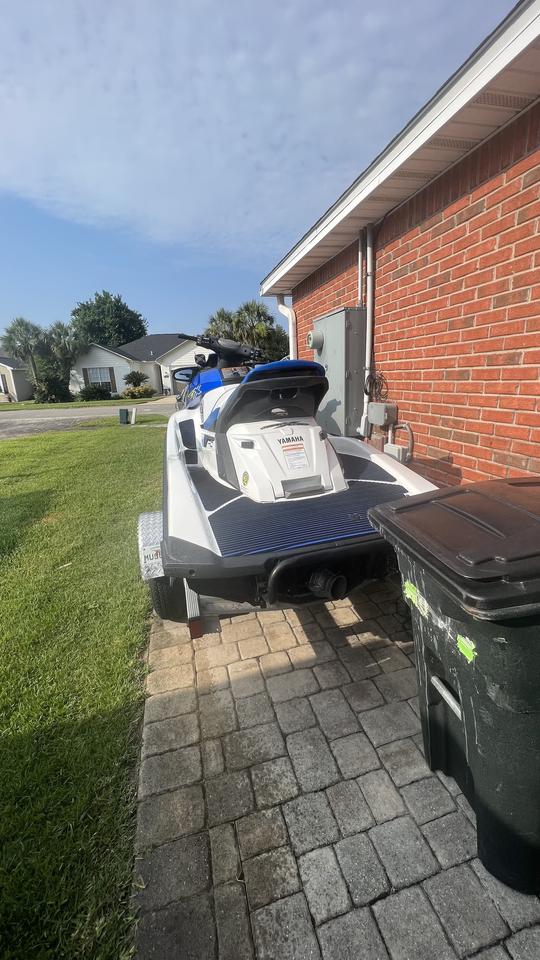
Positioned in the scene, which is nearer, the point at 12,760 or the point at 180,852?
the point at 180,852

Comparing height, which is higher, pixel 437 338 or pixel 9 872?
pixel 437 338

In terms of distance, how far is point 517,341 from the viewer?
255 centimetres

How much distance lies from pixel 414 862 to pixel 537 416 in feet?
7.50

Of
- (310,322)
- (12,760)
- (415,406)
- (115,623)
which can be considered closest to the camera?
(12,760)

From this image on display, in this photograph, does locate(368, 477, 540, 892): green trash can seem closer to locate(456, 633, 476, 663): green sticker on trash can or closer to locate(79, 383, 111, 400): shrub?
locate(456, 633, 476, 663): green sticker on trash can

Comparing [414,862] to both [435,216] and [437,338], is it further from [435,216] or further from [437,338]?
[435,216]

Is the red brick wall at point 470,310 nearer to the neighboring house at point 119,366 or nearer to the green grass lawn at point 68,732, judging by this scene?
the green grass lawn at point 68,732

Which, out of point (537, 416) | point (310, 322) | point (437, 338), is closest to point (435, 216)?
point (437, 338)

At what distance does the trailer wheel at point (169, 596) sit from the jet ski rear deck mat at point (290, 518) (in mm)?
368

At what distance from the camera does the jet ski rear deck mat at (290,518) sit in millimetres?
2023

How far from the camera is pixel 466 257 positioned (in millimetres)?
2902

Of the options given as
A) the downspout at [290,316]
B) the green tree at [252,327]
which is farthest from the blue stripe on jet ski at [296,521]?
the green tree at [252,327]

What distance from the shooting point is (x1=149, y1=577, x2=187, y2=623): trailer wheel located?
2.18 m

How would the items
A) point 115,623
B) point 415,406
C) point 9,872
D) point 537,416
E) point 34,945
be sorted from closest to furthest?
point 34,945 → point 9,872 → point 537,416 → point 115,623 → point 415,406
